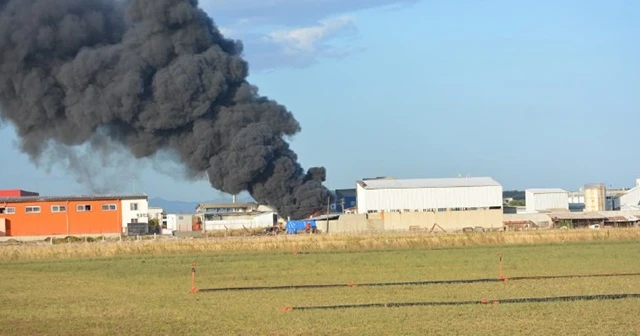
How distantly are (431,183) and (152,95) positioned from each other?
29.5 meters

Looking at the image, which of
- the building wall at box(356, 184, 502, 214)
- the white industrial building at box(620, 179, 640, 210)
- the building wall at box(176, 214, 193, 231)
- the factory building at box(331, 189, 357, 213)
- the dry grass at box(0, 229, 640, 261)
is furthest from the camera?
the factory building at box(331, 189, 357, 213)

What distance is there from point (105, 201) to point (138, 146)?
27.3 feet

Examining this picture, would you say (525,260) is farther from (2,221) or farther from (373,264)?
(2,221)

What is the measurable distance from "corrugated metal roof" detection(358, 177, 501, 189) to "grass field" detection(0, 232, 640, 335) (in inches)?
1548

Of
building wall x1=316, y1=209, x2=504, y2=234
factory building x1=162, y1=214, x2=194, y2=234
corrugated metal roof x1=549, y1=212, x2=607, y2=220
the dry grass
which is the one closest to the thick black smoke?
building wall x1=316, y1=209, x2=504, y2=234

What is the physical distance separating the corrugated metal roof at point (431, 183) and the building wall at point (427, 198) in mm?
542

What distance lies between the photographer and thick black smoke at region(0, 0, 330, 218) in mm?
76062

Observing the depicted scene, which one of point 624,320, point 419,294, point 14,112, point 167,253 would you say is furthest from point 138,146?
point 624,320

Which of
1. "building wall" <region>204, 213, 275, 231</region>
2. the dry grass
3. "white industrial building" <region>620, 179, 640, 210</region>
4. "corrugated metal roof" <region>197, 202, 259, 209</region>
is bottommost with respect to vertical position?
the dry grass

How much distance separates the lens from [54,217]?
268ft

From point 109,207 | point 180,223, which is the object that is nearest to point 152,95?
point 109,207

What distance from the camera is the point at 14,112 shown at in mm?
79625

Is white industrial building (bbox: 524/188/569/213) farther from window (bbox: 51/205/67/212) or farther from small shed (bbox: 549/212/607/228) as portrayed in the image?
window (bbox: 51/205/67/212)

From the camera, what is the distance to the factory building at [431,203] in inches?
3260
